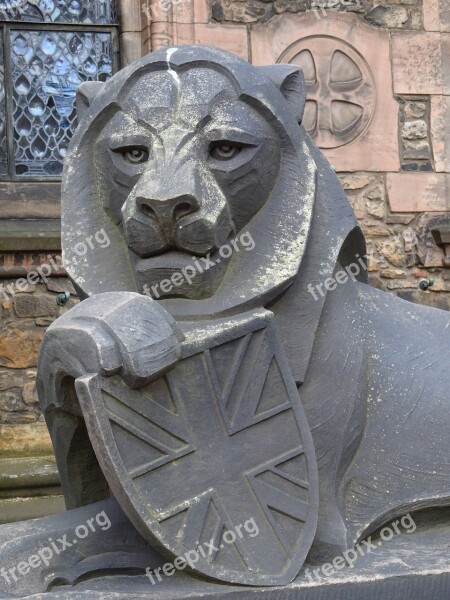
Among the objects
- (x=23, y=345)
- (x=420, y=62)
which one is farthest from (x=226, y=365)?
(x=420, y=62)

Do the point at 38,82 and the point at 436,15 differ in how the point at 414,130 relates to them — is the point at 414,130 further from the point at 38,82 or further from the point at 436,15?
the point at 38,82

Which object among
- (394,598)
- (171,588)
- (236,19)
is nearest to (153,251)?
(171,588)

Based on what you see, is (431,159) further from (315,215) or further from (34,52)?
(315,215)

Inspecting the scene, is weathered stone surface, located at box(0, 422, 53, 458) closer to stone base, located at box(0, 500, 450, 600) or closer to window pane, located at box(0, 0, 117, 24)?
window pane, located at box(0, 0, 117, 24)

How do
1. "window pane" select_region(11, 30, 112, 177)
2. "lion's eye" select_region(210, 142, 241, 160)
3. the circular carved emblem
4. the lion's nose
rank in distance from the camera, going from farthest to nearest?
the circular carved emblem < "window pane" select_region(11, 30, 112, 177) < "lion's eye" select_region(210, 142, 241, 160) < the lion's nose

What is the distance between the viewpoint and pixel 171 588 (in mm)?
2504

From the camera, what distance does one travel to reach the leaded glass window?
801 cm

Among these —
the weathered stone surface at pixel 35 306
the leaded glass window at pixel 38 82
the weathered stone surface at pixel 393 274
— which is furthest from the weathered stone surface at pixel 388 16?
the weathered stone surface at pixel 35 306

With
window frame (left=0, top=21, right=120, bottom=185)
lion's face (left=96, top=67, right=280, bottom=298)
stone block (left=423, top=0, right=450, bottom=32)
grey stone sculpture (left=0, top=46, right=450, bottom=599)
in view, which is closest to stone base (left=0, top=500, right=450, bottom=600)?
grey stone sculpture (left=0, top=46, right=450, bottom=599)

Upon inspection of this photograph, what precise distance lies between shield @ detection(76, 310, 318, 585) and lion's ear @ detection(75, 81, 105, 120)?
0.75 meters

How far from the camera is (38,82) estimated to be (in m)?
8.05

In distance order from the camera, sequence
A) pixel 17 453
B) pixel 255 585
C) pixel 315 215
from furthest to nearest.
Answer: pixel 17 453
pixel 315 215
pixel 255 585

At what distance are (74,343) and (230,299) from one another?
1.41 ft

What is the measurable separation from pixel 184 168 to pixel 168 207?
11 cm
